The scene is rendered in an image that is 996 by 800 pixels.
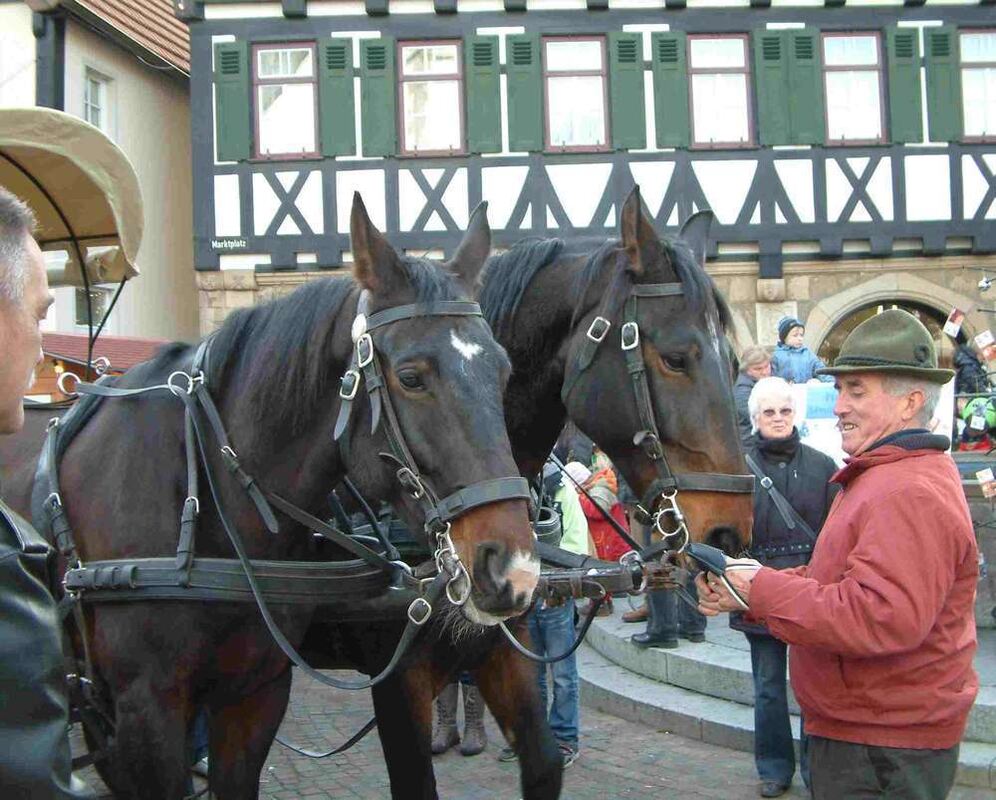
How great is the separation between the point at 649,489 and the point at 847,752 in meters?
0.91

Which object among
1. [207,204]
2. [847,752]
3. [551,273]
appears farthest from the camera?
[207,204]

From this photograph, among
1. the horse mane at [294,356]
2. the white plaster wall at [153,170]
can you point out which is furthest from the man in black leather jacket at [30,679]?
the white plaster wall at [153,170]

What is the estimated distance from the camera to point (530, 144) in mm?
14195

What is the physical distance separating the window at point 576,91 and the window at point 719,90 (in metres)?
1.23

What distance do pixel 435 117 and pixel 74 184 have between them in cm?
1081

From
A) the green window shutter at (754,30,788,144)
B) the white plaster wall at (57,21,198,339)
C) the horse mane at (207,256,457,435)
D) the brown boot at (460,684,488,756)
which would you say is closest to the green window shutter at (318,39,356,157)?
the white plaster wall at (57,21,198,339)

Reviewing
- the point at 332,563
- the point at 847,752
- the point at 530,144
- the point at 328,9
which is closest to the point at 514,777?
the point at 332,563

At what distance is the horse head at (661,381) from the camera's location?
3006mm

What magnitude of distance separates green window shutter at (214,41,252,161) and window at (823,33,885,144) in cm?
774

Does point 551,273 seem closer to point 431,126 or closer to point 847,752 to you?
point 847,752

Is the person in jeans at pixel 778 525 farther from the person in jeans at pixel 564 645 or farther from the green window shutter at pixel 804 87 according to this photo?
the green window shutter at pixel 804 87

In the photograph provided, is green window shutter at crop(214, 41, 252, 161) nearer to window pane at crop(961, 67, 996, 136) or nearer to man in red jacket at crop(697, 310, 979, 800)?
window pane at crop(961, 67, 996, 136)

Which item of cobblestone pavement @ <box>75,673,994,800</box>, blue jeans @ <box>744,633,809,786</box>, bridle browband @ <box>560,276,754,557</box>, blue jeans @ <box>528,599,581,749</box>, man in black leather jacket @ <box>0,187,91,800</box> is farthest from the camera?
blue jeans @ <box>528,599,581,749</box>

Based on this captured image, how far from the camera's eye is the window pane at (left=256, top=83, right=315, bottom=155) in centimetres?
1432
